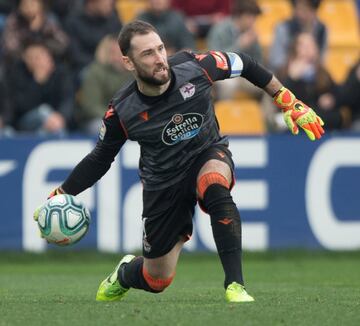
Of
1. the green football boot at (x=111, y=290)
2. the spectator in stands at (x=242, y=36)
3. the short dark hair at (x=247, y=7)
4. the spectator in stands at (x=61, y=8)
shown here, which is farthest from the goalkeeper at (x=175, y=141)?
the spectator in stands at (x=61, y=8)

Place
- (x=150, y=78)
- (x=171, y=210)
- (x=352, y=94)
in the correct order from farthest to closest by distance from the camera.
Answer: (x=352, y=94)
(x=171, y=210)
(x=150, y=78)

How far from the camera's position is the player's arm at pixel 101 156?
8.12 metres

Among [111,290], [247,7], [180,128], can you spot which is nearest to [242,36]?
[247,7]

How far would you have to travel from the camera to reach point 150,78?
7.90 meters

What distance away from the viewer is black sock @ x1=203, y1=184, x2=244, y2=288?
7.73 meters

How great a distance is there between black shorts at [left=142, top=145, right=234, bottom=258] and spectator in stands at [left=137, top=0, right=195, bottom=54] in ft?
23.8

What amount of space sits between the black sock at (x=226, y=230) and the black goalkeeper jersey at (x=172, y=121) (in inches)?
17.9

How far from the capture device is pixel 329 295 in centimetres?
872

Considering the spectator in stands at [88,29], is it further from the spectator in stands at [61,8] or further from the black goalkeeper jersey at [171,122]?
the black goalkeeper jersey at [171,122]

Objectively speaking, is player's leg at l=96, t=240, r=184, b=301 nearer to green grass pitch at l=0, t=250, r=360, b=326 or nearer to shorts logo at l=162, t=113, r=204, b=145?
green grass pitch at l=0, t=250, r=360, b=326

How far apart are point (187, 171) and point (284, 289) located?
7.17 feet

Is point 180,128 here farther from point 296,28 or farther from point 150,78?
point 296,28

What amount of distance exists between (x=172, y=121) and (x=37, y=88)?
22.9 feet

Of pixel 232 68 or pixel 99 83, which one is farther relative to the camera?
pixel 99 83
